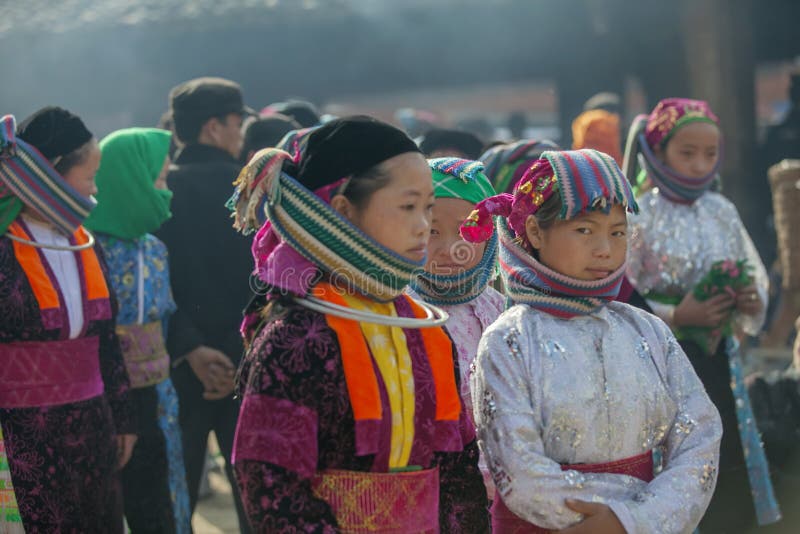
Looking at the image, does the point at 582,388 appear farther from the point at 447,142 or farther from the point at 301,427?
the point at 447,142

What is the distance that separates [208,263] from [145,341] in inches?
22.5

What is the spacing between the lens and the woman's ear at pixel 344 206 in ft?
7.98

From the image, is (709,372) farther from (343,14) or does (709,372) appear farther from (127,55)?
(127,55)

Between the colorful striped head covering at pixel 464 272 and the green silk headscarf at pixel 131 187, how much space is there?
1609 millimetres

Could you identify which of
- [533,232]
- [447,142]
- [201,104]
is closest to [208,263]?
[201,104]

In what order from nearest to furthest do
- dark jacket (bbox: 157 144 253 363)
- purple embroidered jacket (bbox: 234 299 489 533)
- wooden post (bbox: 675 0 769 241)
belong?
1. purple embroidered jacket (bbox: 234 299 489 533)
2. dark jacket (bbox: 157 144 253 363)
3. wooden post (bbox: 675 0 769 241)

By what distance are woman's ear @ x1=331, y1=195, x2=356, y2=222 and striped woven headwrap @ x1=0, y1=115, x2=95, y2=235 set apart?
183 centimetres

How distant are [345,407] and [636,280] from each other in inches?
106

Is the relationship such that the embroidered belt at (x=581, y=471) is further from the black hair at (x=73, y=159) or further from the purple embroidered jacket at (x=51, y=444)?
the black hair at (x=73, y=159)

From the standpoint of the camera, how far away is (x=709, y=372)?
4746 mm

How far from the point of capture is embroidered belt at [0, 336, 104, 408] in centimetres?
373

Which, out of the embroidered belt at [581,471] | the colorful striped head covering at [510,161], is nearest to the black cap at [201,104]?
the colorful striped head covering at [510,161]

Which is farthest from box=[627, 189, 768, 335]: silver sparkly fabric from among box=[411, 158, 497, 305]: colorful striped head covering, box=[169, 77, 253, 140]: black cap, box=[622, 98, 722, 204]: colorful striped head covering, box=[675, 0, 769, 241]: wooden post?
box=[675, 0, 769, 241]: wooden post

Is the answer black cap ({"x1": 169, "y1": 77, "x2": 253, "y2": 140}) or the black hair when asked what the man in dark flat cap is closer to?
black cap ({"x1": 169, "y1": 77, "x2": 253, "y2": 140})
